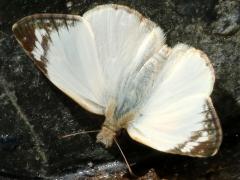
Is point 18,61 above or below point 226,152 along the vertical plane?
above

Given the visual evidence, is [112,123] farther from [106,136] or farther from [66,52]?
[66,52]

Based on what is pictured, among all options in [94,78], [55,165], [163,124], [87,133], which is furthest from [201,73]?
[55,165]

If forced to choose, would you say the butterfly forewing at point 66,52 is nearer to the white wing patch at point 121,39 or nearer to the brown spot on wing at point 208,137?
the white wing patch at point 121,39

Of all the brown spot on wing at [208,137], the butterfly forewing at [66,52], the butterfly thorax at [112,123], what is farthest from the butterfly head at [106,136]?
the brown spot on wing at [208,137]

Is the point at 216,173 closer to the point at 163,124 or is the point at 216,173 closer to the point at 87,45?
the point at 163,124

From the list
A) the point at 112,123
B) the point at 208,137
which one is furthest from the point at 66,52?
the point at 208,137

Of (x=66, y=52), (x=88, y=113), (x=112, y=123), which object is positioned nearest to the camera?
(x=66, y=52)

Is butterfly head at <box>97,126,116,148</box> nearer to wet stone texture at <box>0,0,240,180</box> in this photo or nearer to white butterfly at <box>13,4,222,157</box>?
white butterfly at <box>13,4,222,157</box>
